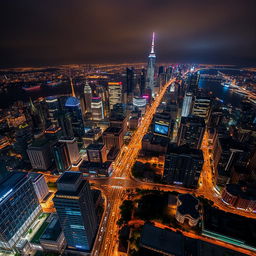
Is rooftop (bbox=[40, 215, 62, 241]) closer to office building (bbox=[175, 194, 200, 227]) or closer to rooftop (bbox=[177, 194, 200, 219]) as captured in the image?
office building (bbox=[175, 194, 200, 227])

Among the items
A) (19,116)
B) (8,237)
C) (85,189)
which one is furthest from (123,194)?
(19,116)

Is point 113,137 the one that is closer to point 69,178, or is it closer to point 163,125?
point 163,125

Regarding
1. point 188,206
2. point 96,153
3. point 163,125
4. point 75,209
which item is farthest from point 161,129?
point 75,209

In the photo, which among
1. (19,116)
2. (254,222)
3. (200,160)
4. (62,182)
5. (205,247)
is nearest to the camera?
(62,182)

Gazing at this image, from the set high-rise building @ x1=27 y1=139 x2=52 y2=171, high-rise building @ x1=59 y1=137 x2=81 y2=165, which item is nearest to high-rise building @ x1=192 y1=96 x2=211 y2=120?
high-rise building @ x1=59 y1=137 x2=81 y2=165

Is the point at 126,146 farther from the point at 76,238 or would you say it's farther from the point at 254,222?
the point at 254,222

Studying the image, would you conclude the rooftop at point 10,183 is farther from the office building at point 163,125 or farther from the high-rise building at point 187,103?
the high-rise building at point 187,103

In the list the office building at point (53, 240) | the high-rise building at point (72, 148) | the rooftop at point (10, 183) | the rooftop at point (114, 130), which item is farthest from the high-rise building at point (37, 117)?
the office building at point (53, 240)
